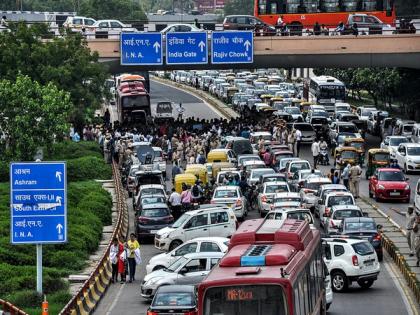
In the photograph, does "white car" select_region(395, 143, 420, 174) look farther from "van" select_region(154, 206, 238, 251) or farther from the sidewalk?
"van" select_region(154, 206, 238, 251)

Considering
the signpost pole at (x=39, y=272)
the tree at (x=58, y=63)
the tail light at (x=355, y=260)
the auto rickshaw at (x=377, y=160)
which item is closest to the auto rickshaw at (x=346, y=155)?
the auto rickshaw at (x=377, y=160)

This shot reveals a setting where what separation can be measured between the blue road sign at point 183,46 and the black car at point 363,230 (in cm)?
3451

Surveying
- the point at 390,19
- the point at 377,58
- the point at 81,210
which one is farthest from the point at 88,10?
the point at 81,210

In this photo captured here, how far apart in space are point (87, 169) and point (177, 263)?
86.2ft

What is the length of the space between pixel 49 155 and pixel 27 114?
3272mm

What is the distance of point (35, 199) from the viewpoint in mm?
31125

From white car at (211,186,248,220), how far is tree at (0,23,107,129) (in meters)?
20.1

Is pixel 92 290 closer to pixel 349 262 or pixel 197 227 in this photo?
pixel 349 262

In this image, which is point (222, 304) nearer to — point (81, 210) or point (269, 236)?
point (269, 236)

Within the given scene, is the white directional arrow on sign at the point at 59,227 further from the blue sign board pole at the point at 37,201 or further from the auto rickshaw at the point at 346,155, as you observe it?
the auto rickshaw at the point at 346,155

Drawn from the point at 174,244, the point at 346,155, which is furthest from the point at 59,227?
the point at 346,155

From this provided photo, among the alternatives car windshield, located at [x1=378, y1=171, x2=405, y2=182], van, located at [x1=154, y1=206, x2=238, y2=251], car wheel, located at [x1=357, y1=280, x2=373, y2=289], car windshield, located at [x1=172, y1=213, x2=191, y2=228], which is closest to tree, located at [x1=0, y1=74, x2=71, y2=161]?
car windshield, located at [x1=378, y1=171, x2=405, y2=182]

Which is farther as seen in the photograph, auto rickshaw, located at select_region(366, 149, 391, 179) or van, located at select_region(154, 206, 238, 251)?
auto rickshaw, located at select_region(366, 149, 391, 179)

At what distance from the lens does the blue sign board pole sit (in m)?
31.0
